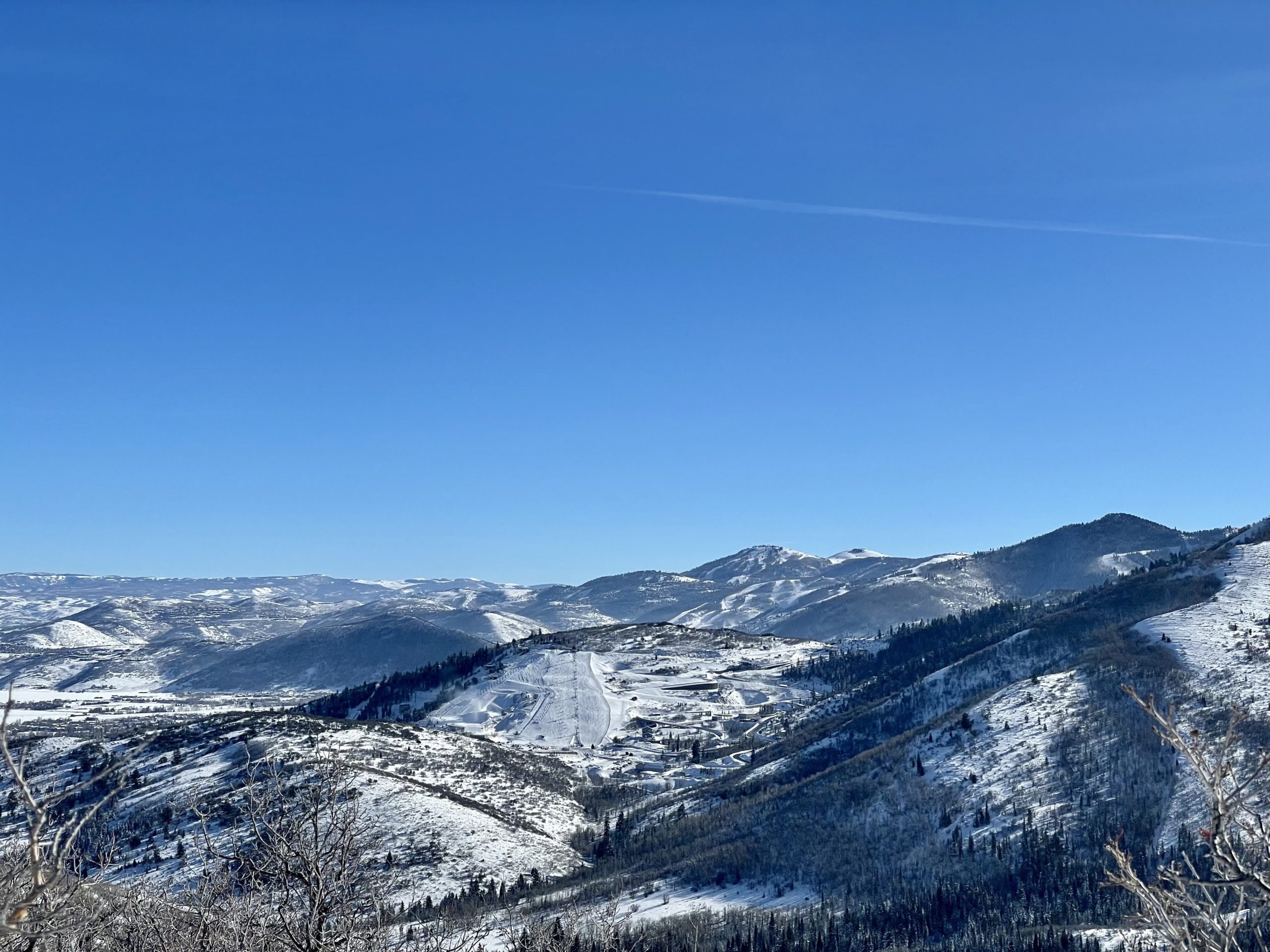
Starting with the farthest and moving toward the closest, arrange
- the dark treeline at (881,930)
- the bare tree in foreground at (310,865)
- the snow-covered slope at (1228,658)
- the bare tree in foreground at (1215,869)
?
the snow-covered slope at (1228,658) → the dark treeline at (881,930) → the bare tree in foreground at (310,865) → the bare tree in foreground at (1215,869)

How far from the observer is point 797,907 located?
141500mm

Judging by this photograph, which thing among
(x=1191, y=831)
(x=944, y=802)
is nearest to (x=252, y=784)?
(x=1191, y=831)

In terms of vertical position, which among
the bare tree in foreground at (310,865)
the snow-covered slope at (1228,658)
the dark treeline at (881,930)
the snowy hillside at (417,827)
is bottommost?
the dark treeline at (881,930)

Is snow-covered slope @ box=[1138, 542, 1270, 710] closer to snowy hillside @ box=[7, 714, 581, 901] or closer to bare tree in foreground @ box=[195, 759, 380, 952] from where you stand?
snowy hillside @ box=[7, 714, 581, 901]

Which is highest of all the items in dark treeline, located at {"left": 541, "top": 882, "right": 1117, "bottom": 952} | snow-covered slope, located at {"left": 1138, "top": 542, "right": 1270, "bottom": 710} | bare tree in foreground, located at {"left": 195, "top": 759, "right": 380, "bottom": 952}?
bare tree in foreground, located at {"left": 195, "top": 759, "right": 380, "bottom": 952}

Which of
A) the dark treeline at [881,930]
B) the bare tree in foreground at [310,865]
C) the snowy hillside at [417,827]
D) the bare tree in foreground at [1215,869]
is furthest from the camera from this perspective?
the snowy hillside at [417,827]

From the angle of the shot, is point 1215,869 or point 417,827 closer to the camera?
point 1215,869

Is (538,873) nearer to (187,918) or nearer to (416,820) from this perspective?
(416,820)

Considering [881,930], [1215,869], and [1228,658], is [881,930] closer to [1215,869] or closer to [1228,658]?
[1228,658]

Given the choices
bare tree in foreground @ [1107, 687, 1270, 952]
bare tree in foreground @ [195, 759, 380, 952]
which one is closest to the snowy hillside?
bare tree in foreground @ [195, 759, 380, 952]

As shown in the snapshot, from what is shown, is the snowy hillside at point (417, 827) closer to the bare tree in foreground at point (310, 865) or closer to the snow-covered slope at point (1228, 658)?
the snow-covered slope at point (1228, 658)

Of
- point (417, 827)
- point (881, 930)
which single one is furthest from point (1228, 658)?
point (417, 827)

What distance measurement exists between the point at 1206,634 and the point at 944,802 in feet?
247

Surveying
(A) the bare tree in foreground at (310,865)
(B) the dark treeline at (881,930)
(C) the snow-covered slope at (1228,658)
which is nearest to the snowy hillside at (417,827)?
(B) the dark treeline at (881,930)
